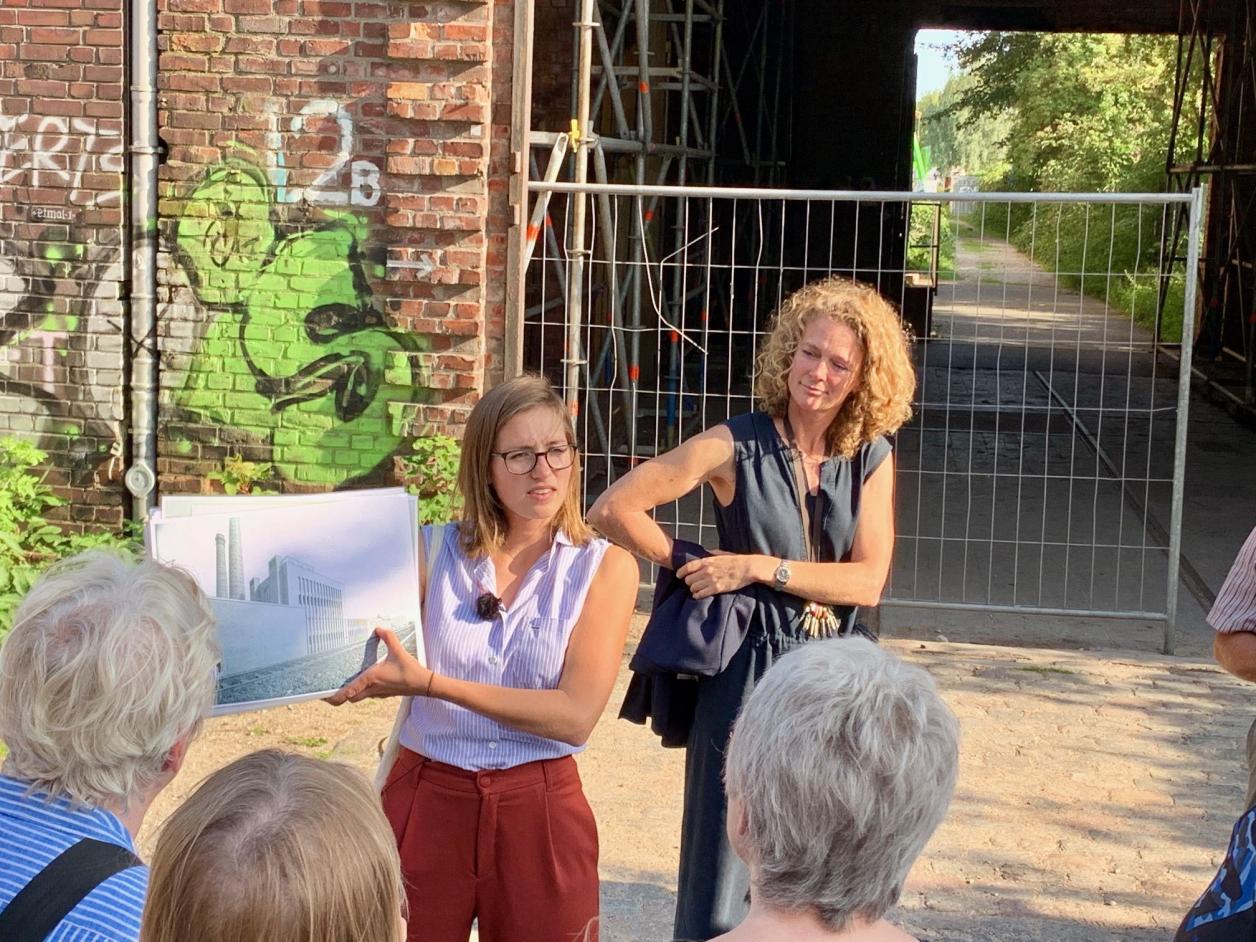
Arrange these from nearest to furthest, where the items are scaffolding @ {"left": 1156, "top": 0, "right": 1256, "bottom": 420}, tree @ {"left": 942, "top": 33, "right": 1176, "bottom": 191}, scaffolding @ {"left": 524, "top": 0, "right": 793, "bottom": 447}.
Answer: scaffolding @ {"left": 524, "top": 0, "right": 793, "bottom": 447}, scaffolding @ {"left": 1156, "top": 0, "right": 1256, "bottom": 420}, tree @ {"left": 942, "top": 33, "right": 1176, "bottom": 191}

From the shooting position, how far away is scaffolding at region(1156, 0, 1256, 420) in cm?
1727

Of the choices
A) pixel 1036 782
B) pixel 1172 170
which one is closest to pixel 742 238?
pixel 1172 170

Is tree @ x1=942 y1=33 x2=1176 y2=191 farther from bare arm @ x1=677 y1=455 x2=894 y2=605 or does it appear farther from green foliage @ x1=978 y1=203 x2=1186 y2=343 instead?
bare arm @ x1=677 y1=455 x2=894 y2=605

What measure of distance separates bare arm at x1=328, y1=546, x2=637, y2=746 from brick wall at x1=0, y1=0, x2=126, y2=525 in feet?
17.0

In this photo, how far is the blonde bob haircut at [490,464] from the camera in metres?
2.89

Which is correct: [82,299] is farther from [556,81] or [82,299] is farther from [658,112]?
[658,112]

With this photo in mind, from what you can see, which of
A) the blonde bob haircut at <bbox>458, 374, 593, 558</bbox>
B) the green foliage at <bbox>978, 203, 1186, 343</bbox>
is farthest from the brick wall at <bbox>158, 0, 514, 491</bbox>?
the green foliage at <bbox>978, 203, 1186, 343</bbox>

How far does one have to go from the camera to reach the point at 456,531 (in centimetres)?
299

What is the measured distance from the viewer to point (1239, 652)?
2.91 meters

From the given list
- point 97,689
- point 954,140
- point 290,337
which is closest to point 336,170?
point 290,337

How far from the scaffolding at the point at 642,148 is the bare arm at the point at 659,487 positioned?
3561mm

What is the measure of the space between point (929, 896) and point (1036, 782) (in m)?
1.10

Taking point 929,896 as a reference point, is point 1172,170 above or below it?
above

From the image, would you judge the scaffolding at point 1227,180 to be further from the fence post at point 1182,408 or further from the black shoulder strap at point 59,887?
the black shoulder strap at point 59,887
